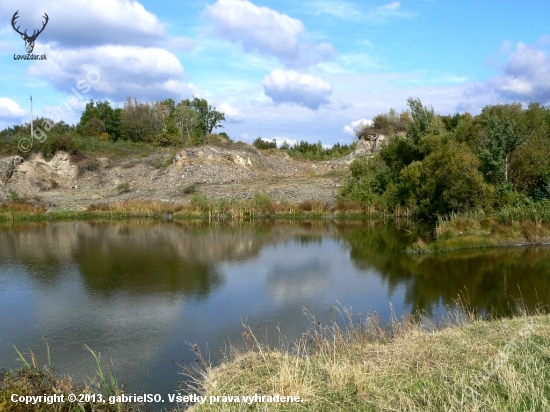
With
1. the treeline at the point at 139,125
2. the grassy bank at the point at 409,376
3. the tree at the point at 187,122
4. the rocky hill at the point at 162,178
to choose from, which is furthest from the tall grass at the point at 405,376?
the tree at the point at 187,122

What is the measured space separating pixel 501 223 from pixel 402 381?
63.1 feet

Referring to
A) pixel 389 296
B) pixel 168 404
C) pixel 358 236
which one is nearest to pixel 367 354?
pixel 168 404

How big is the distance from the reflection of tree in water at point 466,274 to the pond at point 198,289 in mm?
39

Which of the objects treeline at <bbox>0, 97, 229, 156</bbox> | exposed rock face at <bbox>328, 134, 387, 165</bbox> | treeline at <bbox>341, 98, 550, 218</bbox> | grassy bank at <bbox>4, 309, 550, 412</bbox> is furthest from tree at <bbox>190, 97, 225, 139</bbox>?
grassy bank at <bbox>4, 309, 550, 412</bbox>

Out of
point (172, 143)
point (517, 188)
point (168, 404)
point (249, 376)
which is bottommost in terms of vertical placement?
point (168, 404)

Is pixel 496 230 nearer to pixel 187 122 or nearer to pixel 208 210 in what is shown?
pixel 208 210

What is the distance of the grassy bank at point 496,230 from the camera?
2199 cm

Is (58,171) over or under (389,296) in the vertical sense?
over

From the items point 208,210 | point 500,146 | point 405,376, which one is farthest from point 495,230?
point 208,210

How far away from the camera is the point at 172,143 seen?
5984cm

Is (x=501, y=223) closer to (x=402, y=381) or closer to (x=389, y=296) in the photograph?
(x=389, y=296)

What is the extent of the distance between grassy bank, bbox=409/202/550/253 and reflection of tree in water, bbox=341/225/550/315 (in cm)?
71

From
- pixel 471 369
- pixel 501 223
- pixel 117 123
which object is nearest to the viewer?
pixel 471 369

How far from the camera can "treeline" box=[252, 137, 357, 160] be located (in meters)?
63.8
